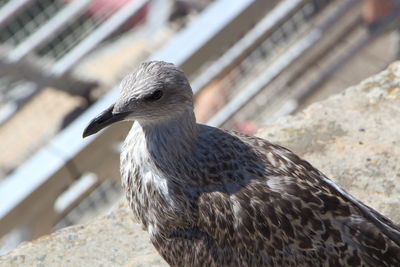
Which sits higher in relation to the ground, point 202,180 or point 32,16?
point 32,16

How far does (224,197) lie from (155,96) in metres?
0.43

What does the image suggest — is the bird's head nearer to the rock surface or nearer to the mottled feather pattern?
the mottled feather pattern

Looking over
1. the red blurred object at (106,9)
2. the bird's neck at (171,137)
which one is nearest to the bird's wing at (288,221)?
the bird's neck at (171,137)

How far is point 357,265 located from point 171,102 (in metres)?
0.87

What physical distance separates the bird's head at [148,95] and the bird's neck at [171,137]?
0.09 metres

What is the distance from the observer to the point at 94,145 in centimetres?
462

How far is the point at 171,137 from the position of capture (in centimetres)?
291

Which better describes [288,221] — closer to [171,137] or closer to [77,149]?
[171,137]

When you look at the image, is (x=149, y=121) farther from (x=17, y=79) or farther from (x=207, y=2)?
(x=207, y=2)

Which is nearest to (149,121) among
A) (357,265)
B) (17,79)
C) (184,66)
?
(357,265)

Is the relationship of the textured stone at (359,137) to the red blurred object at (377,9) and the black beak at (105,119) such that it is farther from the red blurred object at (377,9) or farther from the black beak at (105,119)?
the red blurred object at (377,9)

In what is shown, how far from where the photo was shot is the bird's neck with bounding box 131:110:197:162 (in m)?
2.90

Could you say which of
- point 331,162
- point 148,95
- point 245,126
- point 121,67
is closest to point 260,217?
point 148,95

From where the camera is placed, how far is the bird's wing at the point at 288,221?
8.84 ft
